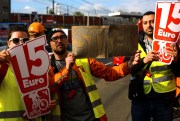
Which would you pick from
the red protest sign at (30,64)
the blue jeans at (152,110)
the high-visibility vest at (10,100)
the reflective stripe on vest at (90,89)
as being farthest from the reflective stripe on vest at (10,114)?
the blue jeans at (152,110)

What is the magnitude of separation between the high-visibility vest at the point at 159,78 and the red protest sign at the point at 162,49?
11.5 inches

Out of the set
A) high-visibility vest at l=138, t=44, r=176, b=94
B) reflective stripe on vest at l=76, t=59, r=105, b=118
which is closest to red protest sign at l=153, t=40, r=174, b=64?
high-visibility vest at l=138, t=44, r=176, b=94

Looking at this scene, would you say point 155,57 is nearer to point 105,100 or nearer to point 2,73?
point 2,73

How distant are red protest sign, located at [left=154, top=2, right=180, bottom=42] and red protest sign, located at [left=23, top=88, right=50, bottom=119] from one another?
46.4 inches

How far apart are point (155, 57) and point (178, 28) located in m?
0.34

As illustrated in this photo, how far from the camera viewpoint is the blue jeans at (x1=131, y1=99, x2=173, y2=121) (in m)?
3.65

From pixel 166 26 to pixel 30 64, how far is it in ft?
4.20

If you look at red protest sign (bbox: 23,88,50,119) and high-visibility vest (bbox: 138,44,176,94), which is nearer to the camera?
red protest sign (bbox: 23,88,50,119)

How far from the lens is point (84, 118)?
10.5 ft

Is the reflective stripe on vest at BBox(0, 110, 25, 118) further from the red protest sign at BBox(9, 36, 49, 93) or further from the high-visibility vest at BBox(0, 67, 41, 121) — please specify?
the red protest sign at BBox(9, 36, 49, 93)

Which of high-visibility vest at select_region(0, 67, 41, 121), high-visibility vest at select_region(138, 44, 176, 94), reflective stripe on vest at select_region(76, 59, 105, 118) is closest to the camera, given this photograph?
high-visibility vest at select_region(0, 67, 41, 121)

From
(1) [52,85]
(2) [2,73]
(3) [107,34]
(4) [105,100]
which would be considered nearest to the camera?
(2) [2,73]

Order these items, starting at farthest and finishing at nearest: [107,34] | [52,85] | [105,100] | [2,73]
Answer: [105,100], [107,34], [52,85], [2,73]

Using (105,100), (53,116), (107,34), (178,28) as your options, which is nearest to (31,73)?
(53,116)
